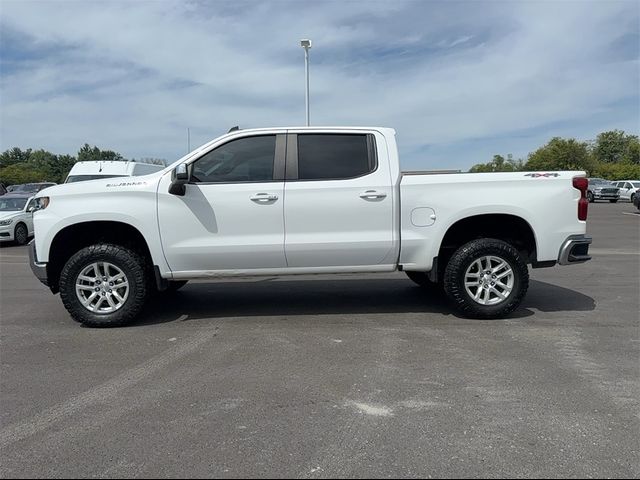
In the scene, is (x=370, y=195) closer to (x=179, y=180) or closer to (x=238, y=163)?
(x=238, y=163)

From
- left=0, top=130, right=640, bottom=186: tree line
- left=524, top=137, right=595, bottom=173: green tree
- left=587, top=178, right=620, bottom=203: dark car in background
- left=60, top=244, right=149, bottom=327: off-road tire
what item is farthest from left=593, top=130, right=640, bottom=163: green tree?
left=60, top=244, right=149, bottom=327: off-road tire

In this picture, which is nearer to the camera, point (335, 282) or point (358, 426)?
point (358, 426)

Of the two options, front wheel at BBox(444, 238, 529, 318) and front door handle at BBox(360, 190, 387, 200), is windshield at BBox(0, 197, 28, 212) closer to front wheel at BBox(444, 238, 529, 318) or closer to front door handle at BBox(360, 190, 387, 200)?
front door handle at BBox(360, 190, 387, 200)

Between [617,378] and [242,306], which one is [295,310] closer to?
[242,306]

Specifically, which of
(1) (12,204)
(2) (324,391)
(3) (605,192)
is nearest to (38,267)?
(2) (324,391)

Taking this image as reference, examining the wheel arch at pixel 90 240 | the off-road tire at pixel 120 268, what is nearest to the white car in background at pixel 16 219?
the wheel arch at pixel 90 240

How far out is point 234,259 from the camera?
18.7ft

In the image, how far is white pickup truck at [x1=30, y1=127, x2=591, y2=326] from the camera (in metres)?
5.65

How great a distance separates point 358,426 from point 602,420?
158cm

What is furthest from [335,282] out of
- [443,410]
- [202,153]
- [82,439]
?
[82,439]

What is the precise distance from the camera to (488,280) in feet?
19.3

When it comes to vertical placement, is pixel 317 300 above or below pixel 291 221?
below

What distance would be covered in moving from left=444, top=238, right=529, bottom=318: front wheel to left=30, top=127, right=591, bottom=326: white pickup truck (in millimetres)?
12

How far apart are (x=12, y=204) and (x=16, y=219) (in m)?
1.14
